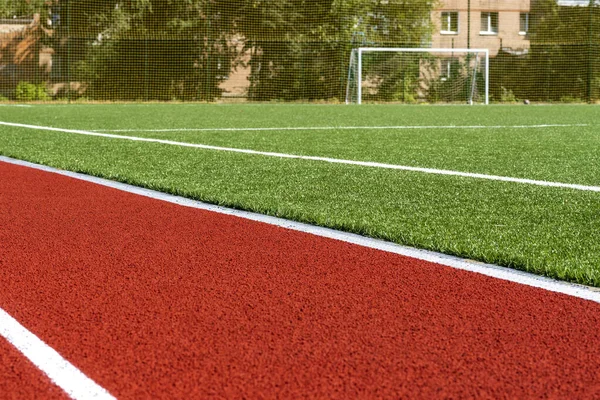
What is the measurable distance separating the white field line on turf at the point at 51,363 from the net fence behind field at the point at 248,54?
2495 centimetres

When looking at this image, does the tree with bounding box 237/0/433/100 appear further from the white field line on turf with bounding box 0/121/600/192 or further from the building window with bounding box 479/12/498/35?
the white field line on turf with bounding box 0/121/600/192

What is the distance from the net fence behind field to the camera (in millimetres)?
27344

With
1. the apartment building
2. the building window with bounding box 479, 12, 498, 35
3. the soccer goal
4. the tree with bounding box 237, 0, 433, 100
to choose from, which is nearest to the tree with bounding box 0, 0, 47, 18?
the tree with bounding box 237, 0, 433, 100

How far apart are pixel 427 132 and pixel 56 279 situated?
862cm

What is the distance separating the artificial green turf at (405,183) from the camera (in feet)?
12.0

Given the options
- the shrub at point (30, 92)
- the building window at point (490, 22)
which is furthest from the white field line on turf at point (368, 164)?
the building window at point (490, 22)

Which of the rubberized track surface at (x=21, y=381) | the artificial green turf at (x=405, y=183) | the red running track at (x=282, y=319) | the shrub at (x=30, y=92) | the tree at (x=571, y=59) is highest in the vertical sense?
the tree at (x=571, y=59)

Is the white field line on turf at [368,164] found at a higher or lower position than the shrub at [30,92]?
lower

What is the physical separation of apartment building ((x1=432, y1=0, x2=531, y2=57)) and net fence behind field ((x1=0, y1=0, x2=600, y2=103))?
1.79 meters

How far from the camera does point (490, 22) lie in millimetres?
39562

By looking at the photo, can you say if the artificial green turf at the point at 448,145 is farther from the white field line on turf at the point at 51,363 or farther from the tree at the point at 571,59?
the tree at the point at 571,59

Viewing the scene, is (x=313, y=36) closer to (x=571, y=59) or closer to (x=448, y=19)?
(x=571, y=59)

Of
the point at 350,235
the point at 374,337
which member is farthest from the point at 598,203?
the point at 374,337

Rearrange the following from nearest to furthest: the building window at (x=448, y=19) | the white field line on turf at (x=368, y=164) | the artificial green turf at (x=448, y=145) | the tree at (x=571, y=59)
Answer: the white field line on turf at (x=368, y=164) < the artificial green turf at (x=448, y=145) < the tree at (x=571, y=59) < the building window at (x=448, y=19)
